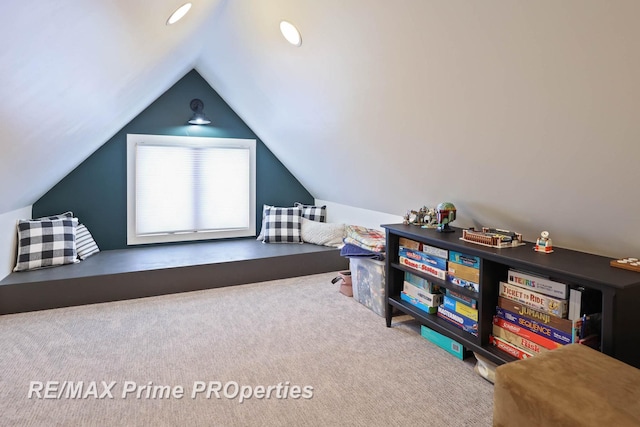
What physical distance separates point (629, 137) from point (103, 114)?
131 inches

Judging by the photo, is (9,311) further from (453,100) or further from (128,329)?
(453,100)

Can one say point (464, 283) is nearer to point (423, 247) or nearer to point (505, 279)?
point (505, 279)

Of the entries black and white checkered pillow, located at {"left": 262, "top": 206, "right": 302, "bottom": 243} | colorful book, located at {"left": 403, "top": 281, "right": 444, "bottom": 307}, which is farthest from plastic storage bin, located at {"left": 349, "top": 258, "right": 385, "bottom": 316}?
black and white checkered pillow, located at {"left": 262, "top": 206, "right": 302, "bottom": 243}


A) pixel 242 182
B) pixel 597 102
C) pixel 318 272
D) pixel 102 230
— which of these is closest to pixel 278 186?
pixel 242 182

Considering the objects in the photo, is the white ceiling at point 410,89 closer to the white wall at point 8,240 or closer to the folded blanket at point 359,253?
the white wall at point 8,240

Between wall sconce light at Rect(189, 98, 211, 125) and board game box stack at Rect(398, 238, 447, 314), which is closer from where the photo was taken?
board game box stack at Rect(398, 238, 447, 314)

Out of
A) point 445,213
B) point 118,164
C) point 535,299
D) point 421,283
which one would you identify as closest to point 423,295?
point 421,283

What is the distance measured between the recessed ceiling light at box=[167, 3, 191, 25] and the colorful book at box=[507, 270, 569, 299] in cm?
247

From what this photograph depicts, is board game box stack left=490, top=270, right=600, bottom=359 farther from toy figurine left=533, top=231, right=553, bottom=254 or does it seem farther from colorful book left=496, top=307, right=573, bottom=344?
toy figurine left=533, top=231, right=553, bottom=254

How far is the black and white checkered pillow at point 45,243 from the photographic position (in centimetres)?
315

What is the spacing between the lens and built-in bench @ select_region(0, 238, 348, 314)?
9.59ft

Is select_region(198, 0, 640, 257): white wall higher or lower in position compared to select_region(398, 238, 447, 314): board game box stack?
higher

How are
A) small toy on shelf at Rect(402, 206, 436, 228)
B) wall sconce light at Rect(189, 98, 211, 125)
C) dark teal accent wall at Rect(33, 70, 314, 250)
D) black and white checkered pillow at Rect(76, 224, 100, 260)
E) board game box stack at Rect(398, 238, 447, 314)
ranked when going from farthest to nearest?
wall sconce light at Rect(189, 98, 211, 125) → dark teal accent wall at Rect(33, 70, 314, 250) → black and white checkered pillow at Rect(76, 224, 100, 260) → small toy on shelf at Rect(402, 206, 436, 228) → board game box stack at Rect(398, 238, 447, 314)

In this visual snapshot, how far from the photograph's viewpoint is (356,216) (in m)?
4.17
